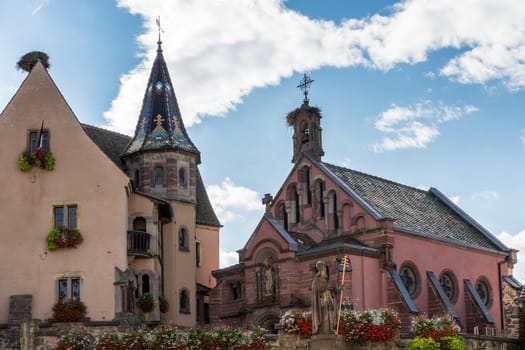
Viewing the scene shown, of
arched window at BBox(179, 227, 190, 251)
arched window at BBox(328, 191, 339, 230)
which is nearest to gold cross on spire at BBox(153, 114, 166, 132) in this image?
arched window at BBox(179, 227, 190, 251)

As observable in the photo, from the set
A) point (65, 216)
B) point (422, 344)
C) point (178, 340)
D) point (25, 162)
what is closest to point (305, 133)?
point (65, 216)

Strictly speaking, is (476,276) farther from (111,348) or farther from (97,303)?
(111,348)

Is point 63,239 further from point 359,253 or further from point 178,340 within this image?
point 359,253

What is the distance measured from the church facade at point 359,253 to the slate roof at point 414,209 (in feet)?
0.32

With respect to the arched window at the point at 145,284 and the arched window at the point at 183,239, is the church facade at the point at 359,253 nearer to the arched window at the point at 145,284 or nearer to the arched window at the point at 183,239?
the arched window at the point at 183,239

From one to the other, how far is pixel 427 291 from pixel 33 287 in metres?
20.3

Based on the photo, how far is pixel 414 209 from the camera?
54500 millimetres

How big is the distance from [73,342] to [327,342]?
464 inches

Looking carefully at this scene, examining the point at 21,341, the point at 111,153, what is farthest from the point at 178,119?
the point at 21,341

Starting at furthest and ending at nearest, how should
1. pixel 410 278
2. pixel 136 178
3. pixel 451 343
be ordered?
1. pixel 136 178
2. pixel 410 278
3. pixel 451 343

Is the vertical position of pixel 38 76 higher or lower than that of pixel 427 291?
higher

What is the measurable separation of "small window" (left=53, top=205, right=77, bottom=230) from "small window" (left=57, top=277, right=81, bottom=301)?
244 centimetres

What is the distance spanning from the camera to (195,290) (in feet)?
165

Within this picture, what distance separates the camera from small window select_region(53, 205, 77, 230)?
43.9 meters
